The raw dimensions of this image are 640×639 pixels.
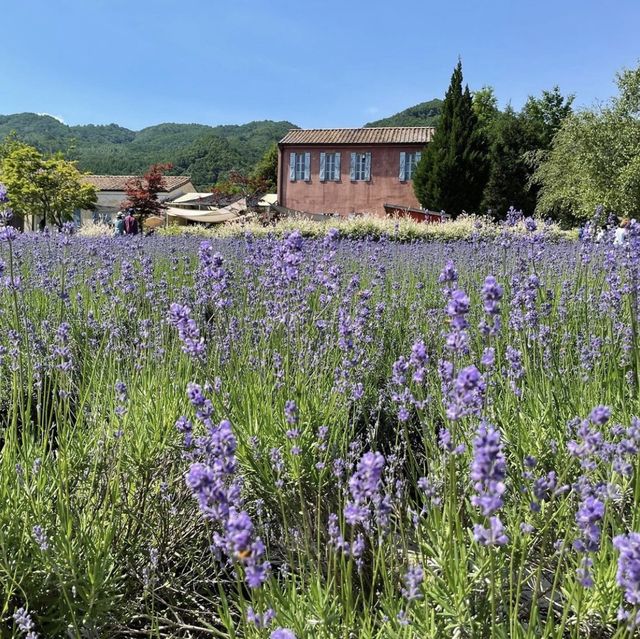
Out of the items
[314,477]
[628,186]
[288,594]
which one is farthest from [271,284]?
[628,186]

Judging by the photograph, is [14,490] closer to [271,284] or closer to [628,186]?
[271,284]

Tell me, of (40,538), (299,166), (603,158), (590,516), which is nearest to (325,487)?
(40,538)

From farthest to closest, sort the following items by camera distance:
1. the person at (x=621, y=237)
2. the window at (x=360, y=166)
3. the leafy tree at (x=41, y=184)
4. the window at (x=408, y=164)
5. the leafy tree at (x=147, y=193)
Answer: the window at (x=360, y=166)
the window at (x=408, y=164)
the leafy tree at (x=147, y=193)
the leafy tree at (x=41, y=184)
the person at (x=621, y=237)

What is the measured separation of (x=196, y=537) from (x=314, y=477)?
54 centimetres

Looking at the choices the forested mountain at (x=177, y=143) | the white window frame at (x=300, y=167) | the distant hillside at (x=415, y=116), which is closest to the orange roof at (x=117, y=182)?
the forested mountain at (x=177, y=143)

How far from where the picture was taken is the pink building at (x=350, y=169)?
113 feet

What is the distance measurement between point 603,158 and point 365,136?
51.1 feet

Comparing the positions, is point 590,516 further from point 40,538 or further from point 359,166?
point 359,166

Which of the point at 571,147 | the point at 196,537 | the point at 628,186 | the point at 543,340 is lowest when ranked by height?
the point at 196,537

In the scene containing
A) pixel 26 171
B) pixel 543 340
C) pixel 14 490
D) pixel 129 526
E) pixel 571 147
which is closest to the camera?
pixel 14 490

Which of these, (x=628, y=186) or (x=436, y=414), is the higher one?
(x=628, y=186)

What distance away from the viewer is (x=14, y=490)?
2.02 metres

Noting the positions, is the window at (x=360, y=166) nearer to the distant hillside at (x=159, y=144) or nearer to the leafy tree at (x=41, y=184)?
the leafy tree at (x=41, y=184)

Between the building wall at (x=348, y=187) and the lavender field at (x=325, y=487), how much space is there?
3141 centimetres
